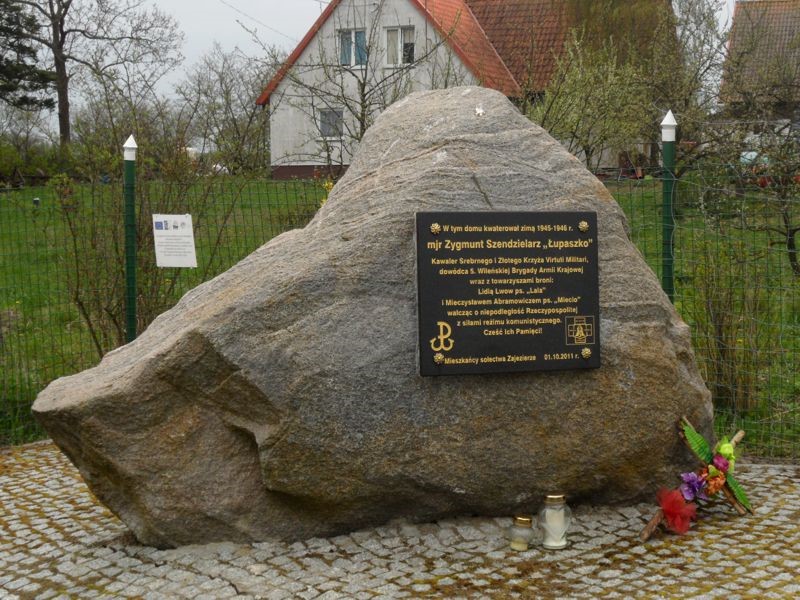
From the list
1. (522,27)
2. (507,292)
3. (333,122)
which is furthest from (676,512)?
(522,27)

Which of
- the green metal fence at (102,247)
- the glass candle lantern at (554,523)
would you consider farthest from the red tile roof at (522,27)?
the glass candle lantern at (554,523)

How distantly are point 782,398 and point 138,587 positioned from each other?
4640mm

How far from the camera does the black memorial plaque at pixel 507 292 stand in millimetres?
4441

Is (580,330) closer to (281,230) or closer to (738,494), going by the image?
(738,494)

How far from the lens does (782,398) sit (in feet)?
21.8

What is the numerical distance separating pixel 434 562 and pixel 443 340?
1.01 m

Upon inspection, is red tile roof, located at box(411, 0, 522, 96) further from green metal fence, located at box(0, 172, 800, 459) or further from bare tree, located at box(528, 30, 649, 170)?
green metal fence, located at box(0, 172, 800, 459)

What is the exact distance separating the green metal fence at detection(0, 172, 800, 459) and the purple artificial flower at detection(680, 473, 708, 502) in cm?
172

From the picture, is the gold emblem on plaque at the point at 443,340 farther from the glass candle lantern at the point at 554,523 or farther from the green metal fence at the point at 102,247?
the green metal fence at the point at 102,247

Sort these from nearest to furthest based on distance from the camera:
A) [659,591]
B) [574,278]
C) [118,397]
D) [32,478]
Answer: [659,591] → [118,397] → [574,278] → [32,478]

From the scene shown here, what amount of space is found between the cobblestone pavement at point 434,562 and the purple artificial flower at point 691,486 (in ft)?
0.51

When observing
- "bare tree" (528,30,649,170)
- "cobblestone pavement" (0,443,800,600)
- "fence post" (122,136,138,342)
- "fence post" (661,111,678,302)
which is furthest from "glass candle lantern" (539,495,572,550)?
"bare tree" (528,30,649,170)

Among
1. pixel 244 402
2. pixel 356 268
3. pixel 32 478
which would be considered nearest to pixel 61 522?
pixel 32 478

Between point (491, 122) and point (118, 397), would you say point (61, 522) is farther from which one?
point (491, 122)
